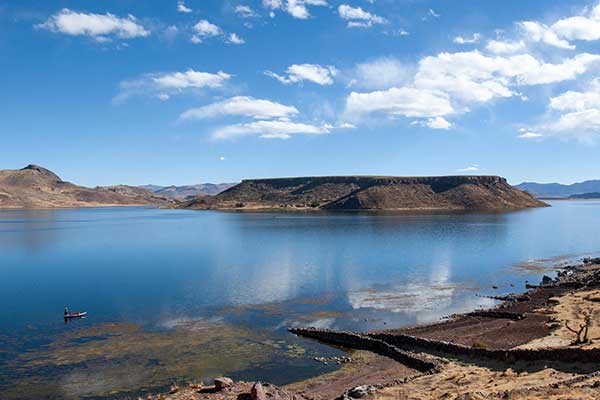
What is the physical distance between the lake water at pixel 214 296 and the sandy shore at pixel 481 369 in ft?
10.9

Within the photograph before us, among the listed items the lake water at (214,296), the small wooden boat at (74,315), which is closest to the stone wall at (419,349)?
the lake water at (214,296)

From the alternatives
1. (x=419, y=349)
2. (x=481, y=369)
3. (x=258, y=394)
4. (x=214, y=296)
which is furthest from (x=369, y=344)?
(x=214, y=296)

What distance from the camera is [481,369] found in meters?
26.6

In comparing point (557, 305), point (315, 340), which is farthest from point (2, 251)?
point (557, 305)

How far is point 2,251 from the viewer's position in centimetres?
9125

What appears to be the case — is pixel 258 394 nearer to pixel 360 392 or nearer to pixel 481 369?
pixel 360 392

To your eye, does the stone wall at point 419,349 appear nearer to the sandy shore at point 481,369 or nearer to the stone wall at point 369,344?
the stone wall at point 369,344

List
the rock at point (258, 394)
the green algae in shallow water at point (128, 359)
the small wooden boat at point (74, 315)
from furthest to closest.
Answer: the small wooden boat at point (74, 315) < the green algae in shallow water at point (128, 359) < the rock at point (258, 394)

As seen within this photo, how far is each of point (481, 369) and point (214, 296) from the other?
3223 centimetres

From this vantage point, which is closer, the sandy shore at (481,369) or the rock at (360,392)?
the sandy shore at (481,369)

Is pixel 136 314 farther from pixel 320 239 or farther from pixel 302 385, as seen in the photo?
pixel 320 239

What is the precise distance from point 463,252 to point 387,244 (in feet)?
54.0

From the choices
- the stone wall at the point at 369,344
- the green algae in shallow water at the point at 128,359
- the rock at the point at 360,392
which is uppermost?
the rock at the point at 360,392

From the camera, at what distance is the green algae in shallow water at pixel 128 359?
92.4 feet
